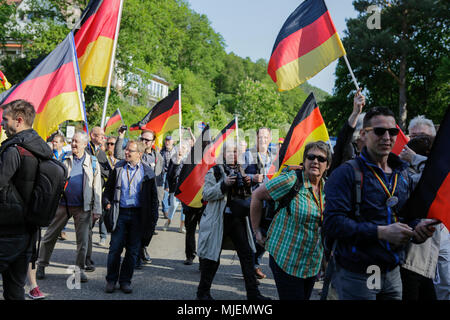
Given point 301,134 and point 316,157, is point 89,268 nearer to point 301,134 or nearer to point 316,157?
point 301,134

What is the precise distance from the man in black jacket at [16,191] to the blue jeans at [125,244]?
194cm

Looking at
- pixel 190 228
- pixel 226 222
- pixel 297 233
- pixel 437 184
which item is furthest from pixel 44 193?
pixel 190 228

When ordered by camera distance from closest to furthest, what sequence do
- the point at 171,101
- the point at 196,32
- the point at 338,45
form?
the point at 338,45 → the point at 171,101 → the point at 196,32

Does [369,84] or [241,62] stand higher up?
[241,62]

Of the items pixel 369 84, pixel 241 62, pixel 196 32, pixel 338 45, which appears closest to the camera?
pixel 338 45

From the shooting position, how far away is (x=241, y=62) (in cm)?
9169

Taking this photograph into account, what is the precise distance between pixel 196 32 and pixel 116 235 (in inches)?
2650

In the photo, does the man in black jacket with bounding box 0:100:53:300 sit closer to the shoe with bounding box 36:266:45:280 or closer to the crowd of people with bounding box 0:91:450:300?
the crowd of people with bounding box 0:91:450:300

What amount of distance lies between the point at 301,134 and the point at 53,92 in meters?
3.49

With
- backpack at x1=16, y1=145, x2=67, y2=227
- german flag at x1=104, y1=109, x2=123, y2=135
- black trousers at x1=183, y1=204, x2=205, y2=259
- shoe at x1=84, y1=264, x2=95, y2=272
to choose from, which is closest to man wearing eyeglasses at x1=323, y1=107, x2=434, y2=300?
backpack at x1=16, y1=145, x2=67, y2=227

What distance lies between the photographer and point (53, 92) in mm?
6004

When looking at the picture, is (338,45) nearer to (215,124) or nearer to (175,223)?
(175,223)

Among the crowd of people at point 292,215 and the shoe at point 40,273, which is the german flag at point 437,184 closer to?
the crowd of people at point 292,215

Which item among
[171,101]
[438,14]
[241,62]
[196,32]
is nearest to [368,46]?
[438,14]
